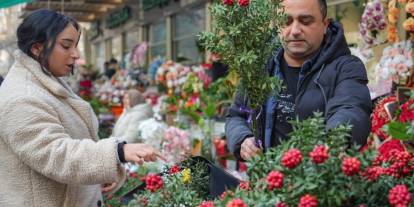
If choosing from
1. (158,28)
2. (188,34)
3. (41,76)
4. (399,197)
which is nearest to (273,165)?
(399,197)

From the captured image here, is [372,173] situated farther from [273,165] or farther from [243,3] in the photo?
[243,3]

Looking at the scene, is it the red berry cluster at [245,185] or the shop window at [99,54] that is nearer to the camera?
the red berry cluster at [245,185]

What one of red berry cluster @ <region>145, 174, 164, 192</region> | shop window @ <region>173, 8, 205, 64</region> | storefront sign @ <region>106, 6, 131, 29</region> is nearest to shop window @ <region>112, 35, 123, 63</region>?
storefront sign @ <region>106, 6, 131, 29</region>

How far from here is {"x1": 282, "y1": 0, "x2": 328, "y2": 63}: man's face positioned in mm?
1999

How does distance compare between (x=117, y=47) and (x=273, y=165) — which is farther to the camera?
(x=117, y=47)

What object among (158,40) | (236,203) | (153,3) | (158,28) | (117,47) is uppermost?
(236,203)

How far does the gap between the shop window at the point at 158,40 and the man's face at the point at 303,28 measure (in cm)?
960

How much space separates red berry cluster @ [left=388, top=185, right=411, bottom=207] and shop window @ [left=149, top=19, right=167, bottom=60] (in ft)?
34.3

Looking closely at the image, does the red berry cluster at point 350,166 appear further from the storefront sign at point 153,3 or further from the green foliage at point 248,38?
the storefront sign at point 153,3

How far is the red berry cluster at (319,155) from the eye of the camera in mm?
1274

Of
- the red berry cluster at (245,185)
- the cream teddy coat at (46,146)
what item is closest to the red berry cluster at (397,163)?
the red berry cluster at (245,185)

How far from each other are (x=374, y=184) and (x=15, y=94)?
52.7 inches

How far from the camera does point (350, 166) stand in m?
1.25

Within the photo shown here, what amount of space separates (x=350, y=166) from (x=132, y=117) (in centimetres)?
543
